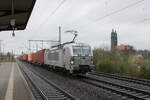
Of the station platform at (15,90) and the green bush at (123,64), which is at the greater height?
the green bush at (123,64)

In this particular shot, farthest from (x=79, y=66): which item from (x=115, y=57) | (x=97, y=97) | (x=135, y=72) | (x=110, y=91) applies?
(x=115, y=57)

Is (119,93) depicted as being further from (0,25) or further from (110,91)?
(0,25)

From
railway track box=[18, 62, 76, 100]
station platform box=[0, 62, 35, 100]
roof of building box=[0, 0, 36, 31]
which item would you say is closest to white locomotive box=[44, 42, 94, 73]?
railway track box=[18, 62, 76, 100]

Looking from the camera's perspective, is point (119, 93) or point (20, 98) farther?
point (119, 93)

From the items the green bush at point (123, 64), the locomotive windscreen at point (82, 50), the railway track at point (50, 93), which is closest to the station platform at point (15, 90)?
the railway track at point (50, 93)

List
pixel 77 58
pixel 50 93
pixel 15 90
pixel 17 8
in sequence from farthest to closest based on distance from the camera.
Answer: pixel 77 58 → pixel 17 8 → pixel 15 90 → pixel 50 93

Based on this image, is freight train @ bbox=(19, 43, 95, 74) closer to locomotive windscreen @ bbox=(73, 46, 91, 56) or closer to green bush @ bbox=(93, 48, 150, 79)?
locomotive windscreen @ bbox=(73, 46, 91, 56)

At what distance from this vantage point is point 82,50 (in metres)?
23.6

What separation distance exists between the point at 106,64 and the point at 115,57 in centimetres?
256

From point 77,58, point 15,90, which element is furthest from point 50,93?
point 77,58

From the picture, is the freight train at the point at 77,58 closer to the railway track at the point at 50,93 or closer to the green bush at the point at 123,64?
the railway track at the point at 50,93

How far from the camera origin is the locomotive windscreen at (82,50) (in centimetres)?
2316

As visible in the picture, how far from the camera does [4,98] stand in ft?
41.4

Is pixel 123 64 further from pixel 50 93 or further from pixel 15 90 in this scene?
pixel 15 90
